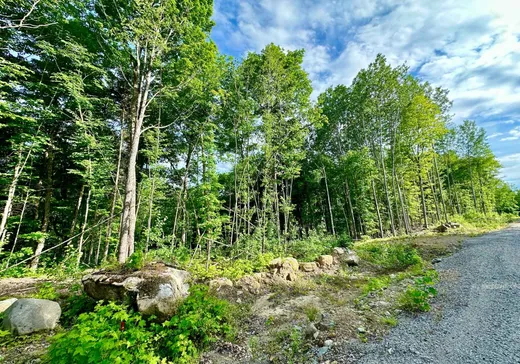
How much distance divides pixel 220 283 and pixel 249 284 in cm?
76

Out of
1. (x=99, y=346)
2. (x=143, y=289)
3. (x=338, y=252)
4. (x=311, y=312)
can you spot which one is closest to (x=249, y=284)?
(x=311, y=312)

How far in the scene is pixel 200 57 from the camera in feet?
21.8

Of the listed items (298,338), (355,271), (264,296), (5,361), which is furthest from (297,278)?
(5,361)

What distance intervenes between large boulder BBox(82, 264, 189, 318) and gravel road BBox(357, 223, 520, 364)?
2.81m

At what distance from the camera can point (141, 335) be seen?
8.47 feet

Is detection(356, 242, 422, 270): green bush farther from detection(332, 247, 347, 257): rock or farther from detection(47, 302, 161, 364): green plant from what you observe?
detection(47, 302, 161, 364): green plant

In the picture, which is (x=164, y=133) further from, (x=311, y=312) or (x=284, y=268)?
(x=311, y=312)

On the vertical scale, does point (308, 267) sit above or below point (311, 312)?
above

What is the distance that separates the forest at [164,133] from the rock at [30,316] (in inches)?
31.0

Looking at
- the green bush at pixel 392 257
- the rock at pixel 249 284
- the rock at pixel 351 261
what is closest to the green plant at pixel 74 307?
the rock at pixel 249 284

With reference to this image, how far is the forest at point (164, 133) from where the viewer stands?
242 inches

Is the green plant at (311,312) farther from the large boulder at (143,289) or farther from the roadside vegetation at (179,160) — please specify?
the large boulder at (143,289)

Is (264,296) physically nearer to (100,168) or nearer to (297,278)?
(297,278)

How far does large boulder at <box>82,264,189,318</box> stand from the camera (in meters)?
3.21
